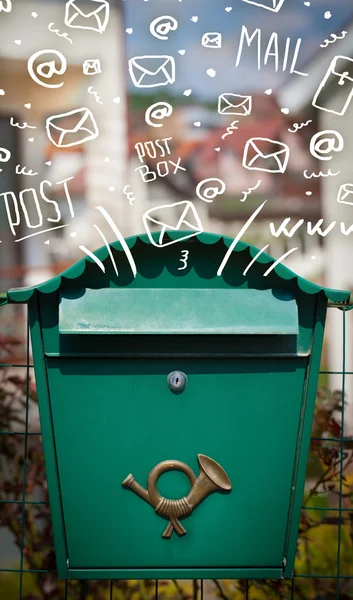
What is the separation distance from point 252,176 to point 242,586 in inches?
99.2

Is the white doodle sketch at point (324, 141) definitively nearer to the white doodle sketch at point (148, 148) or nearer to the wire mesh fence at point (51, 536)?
the white doodle sketch at point (148, 148)

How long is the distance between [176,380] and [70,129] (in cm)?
124

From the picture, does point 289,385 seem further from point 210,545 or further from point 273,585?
point 273,585

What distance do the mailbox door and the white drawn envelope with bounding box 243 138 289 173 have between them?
71cm

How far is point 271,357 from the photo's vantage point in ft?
6.68

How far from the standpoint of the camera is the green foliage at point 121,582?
2893mm

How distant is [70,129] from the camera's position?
2.77 m

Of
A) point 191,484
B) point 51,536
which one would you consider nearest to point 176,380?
point 191,484

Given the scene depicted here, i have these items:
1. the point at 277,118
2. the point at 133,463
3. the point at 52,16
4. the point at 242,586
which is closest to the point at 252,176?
the point at 277,118

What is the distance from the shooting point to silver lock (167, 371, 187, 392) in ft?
6.63

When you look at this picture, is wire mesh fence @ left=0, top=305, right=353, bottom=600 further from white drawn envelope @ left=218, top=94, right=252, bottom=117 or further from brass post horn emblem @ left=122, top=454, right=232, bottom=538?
white drawn envelope @ left=218, top=94, right=252, bottom=117

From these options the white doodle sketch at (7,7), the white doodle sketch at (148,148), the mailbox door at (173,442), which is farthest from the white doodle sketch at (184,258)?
the white doodle sketch at (7,7)

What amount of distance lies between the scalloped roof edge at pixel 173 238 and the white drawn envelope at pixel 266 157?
39 centimetres

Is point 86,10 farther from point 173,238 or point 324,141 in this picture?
point 324,141
